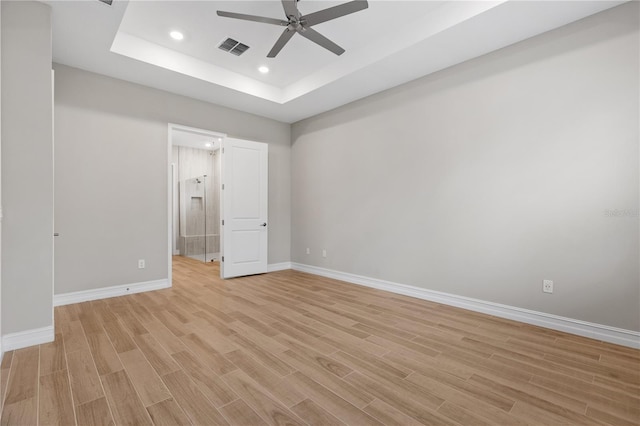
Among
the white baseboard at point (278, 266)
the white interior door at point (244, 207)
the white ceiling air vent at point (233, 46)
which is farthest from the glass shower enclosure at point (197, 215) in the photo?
the white ceiling air vent at point (233, 46)

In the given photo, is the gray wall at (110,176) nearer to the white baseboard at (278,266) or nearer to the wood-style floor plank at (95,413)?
the white baseboard at (278,266)

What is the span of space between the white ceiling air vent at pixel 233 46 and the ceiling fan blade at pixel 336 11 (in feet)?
4.04

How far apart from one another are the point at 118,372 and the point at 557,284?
3.74m

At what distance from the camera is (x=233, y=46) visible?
3553mm

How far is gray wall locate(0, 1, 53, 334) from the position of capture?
91.0 inches

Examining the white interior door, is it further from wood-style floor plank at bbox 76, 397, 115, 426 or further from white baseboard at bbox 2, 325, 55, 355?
wood-style floor plank at bbox 76, 397, 115, 426

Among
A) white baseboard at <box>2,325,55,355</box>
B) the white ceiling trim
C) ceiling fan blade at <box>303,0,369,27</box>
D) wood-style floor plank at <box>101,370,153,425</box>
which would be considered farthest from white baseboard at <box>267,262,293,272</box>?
ceiling fan blade at <box>303,0,369,27</box>

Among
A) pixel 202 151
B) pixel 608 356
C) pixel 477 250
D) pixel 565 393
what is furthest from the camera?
pixel 202 151

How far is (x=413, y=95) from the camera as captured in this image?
3854 millimetres

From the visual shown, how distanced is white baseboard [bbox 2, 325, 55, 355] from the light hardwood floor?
0.24 feet

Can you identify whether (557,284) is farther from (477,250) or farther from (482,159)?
(482,159)

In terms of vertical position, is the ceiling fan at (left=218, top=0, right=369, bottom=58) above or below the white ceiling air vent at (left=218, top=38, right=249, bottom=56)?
below

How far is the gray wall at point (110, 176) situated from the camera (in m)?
3.46

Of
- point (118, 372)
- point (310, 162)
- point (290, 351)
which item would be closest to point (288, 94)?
point (310, 162)
